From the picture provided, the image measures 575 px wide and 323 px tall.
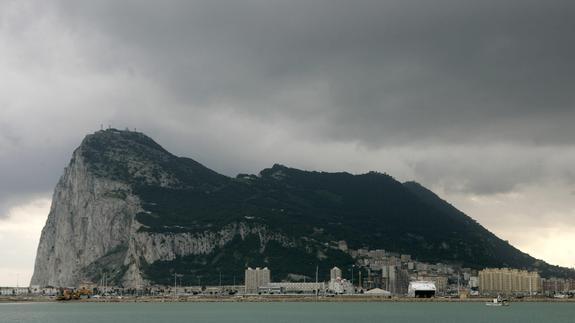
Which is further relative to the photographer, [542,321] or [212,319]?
[212,319]

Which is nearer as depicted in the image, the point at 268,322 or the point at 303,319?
the point at 268,322

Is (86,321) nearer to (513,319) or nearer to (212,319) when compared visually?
(212,319)

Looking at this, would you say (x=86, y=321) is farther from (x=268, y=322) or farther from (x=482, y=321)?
(x=482, y=321)

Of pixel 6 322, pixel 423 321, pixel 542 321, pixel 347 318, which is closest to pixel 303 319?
pixel 347 318

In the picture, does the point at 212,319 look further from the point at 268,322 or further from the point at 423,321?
the point at 423,321

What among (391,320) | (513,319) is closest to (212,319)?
(391,320)

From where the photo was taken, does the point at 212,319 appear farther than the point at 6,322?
Yes

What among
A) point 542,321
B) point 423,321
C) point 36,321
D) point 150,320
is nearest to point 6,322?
point 36,321
